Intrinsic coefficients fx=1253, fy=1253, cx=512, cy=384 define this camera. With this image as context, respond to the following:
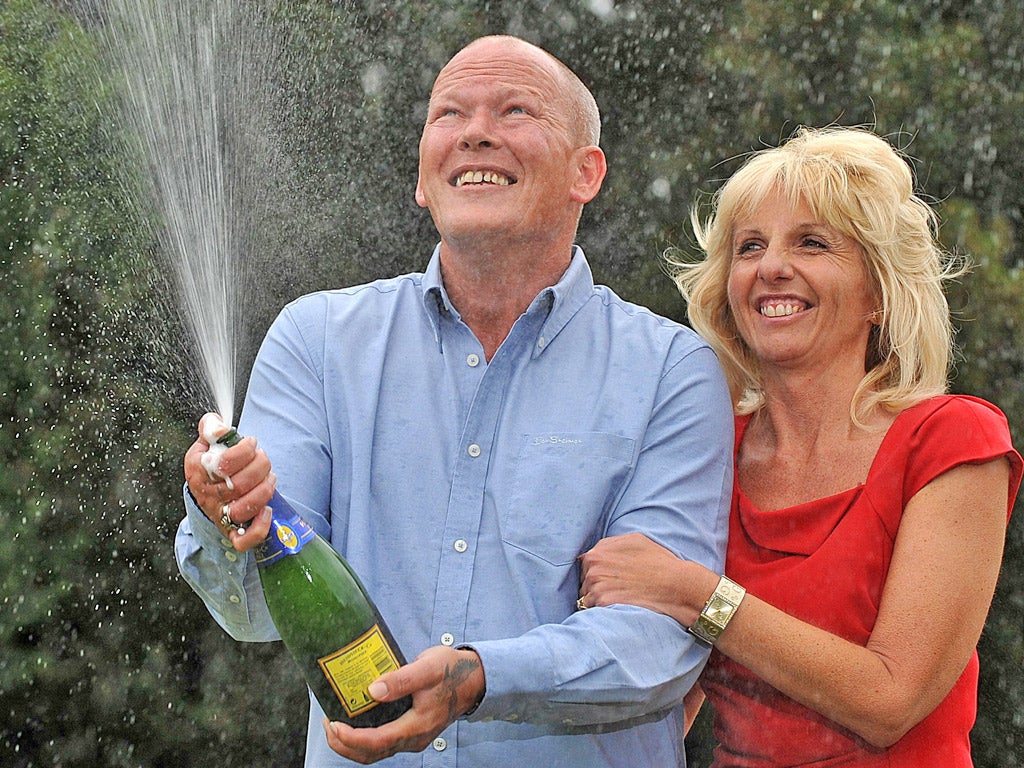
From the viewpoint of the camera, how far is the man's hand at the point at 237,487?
6.03ft

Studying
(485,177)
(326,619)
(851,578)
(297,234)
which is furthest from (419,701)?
(297,234)

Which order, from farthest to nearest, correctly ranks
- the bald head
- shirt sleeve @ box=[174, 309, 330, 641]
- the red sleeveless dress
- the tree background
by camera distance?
the tree background < the bald head < the red sleeveless dress < shirt sleeve @ box=[174, 309, 330, 641]

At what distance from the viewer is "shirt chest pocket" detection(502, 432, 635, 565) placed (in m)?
2.26

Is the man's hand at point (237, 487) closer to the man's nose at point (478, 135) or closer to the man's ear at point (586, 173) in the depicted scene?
the man's nose at point (478, 135)

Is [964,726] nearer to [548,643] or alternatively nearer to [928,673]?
[928,673]

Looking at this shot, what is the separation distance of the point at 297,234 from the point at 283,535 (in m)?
3.42

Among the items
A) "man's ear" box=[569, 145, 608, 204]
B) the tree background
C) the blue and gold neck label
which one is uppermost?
"man's ear" box=[569, 145, 608, 204]

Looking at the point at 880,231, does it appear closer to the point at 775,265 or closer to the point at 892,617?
the point at 775,265

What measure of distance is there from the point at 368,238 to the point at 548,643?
3.52 metres

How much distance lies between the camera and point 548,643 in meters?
2.02

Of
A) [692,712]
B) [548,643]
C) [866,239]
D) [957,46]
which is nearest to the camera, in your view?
[548,643]

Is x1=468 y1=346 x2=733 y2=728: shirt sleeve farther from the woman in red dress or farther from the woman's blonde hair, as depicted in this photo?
the woman's blonde hair

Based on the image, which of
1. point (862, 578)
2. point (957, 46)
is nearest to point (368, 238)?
point (957, 46)

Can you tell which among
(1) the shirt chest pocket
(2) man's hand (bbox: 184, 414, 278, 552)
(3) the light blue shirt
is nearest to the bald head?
(3) the light blue shirt
